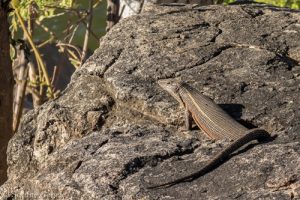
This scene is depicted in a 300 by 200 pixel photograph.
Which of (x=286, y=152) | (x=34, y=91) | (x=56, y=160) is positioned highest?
(x=286, y=152)

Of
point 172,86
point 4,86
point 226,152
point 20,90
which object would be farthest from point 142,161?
point 20,90

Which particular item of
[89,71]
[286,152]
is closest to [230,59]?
[89,71]

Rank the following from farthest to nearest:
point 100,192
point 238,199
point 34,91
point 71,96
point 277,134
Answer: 1. point 34,91
2. point 71,96
3. point 277,134
4. point 100,192
5. point 238,199

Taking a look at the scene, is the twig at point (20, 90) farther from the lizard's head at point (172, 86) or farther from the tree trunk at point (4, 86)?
the lizard's head at point (172, 86)

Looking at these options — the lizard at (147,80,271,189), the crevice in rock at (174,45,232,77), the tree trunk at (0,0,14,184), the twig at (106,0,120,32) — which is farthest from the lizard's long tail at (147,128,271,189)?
the twig at (106,0,120,32)

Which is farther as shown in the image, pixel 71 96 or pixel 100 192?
pixel 71 96

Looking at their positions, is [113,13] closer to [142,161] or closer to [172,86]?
[172,86]

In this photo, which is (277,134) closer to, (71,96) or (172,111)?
(172,111)
